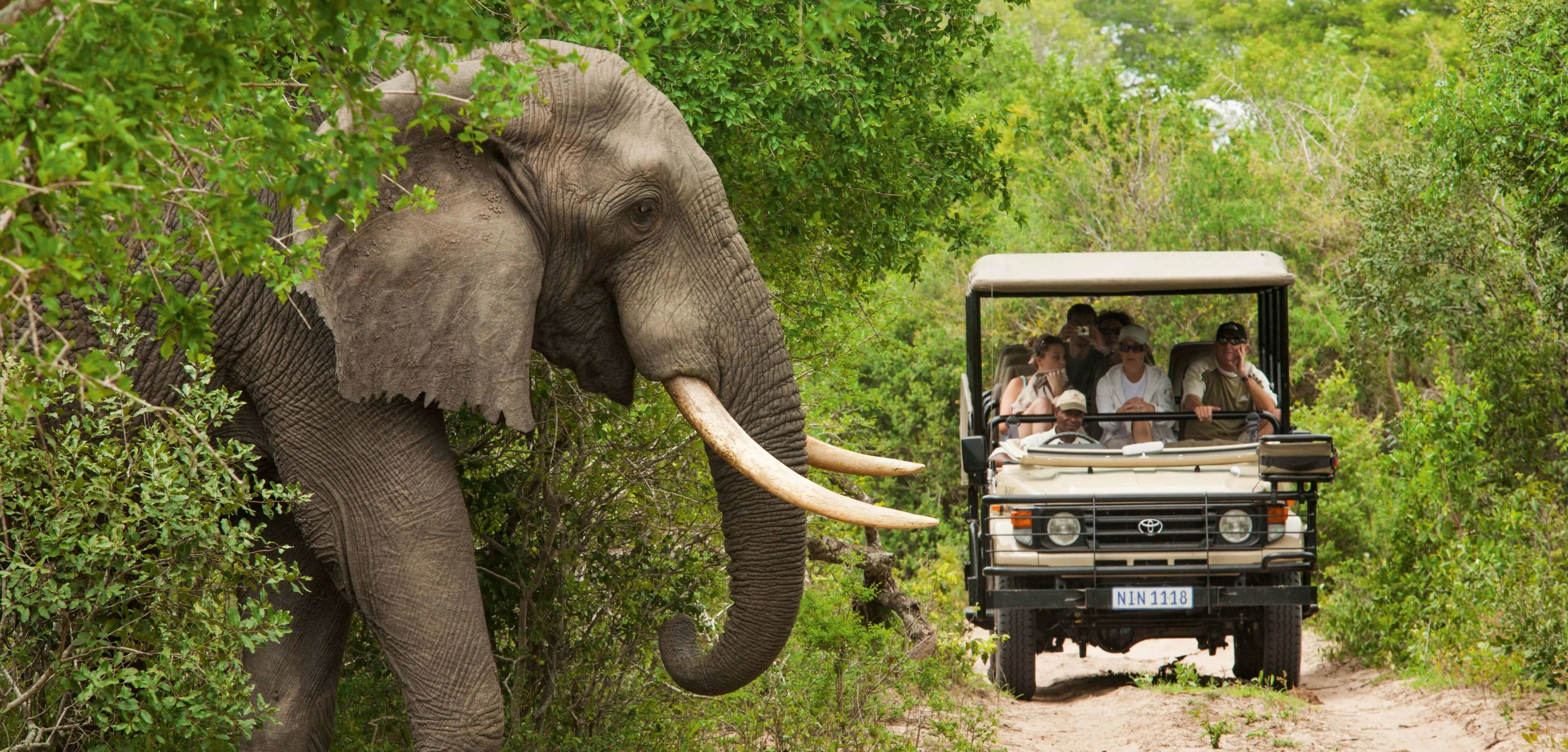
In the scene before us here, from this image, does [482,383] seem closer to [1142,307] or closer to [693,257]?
[693,257]

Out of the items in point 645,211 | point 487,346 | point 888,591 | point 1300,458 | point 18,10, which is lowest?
point 888,591

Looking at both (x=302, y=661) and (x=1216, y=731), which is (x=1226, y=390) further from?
(x=302, y=661)

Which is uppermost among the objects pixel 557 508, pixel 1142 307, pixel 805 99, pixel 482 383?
pixel 805 99

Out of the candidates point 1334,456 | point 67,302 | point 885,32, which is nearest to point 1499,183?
point 1334,456

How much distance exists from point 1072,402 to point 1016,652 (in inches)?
60.7

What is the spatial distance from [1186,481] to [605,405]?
395 centimetres

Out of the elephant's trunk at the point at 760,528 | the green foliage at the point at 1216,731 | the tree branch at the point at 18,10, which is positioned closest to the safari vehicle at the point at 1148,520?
the green foliage at the point at 1216,731

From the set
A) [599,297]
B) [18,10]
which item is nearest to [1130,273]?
[599,297]

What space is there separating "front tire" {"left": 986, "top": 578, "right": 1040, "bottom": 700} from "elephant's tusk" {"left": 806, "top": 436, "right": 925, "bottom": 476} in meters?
3.87

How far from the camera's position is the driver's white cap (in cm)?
976

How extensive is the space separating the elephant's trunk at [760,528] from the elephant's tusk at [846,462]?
18 cm

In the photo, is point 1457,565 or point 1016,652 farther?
point 1457,565

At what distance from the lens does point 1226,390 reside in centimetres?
1007

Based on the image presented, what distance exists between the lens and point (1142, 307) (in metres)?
19.3
